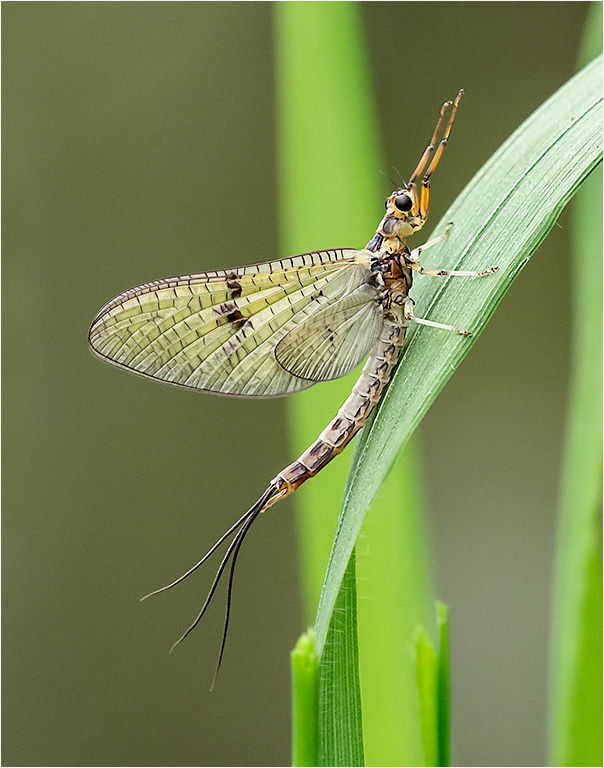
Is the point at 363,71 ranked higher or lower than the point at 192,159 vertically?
lower

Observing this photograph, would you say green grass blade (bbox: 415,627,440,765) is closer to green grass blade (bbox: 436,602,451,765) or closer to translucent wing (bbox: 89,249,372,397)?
green grass blade (bbox: 436,602,451,765)

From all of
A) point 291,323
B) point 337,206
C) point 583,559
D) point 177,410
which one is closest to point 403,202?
point 337,206

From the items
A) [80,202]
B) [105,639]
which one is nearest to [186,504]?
[105,639]

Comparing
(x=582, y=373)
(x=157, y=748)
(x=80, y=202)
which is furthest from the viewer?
(x=80, y=202)

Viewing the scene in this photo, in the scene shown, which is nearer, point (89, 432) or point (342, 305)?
point (342, 305)

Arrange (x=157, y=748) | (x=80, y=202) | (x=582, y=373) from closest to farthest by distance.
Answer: (x=582, y=373), (x=157, y=748), (x=80, y=202)

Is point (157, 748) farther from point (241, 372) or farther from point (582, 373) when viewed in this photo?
point (582, 373)
